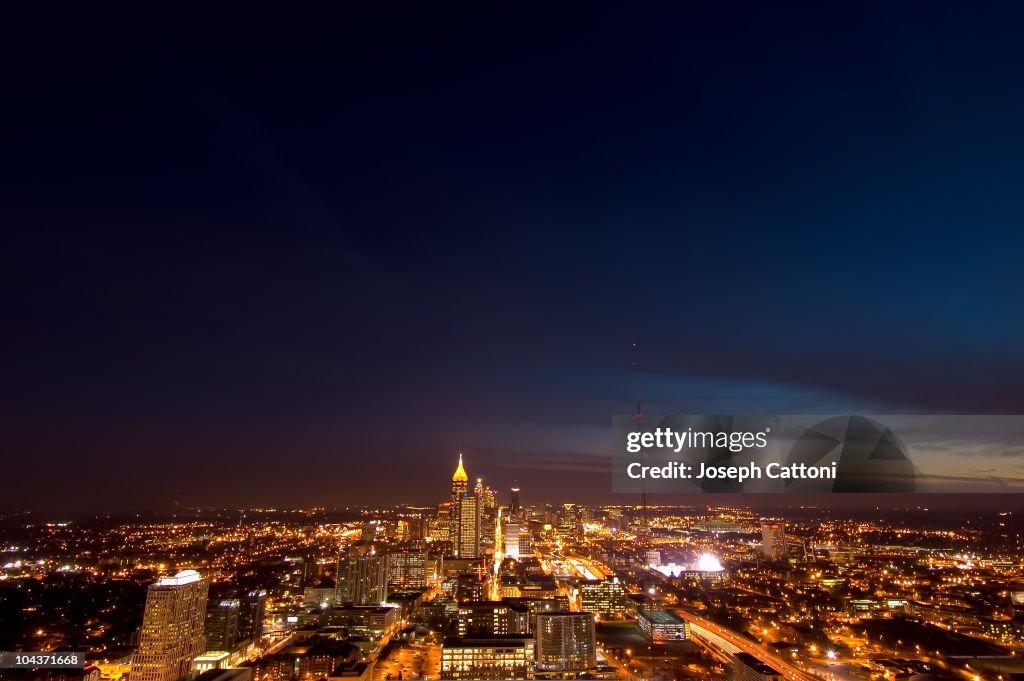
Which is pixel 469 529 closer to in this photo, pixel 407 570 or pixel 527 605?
pixel 407 570

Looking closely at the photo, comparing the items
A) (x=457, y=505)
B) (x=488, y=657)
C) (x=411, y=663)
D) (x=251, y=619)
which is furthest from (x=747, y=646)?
(x=457, y=505)

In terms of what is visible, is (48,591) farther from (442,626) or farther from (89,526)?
(89,526)

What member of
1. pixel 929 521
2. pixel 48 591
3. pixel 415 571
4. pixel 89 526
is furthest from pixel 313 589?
pixel 929 521

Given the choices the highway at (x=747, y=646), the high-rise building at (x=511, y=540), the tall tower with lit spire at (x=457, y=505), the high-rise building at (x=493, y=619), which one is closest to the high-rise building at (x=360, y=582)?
the high-rise building at (x=493, y=619)

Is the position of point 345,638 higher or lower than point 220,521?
higher

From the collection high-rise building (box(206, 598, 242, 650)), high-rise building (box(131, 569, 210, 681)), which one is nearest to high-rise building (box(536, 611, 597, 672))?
high-rise building (box(206, 598, 242, 650))
